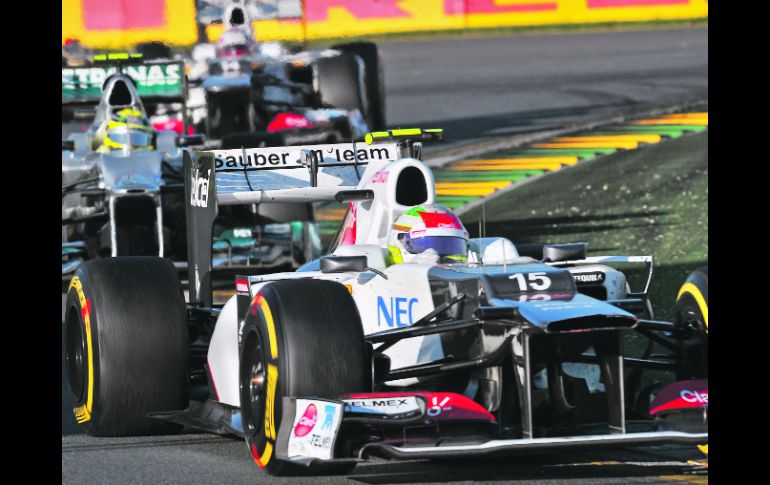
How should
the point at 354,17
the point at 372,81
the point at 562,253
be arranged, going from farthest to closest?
the point at 354,17 < the point at 372,81 < the point at 562,253

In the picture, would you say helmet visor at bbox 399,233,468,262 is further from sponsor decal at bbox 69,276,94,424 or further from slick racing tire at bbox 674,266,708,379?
sponsor decal at bbox 69,276,94,424

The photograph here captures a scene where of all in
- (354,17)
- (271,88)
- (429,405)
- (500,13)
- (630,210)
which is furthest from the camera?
(500,13)

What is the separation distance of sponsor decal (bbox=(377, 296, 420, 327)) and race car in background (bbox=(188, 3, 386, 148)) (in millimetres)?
13604

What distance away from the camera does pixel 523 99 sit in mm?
29438

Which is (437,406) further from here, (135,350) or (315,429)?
(135,350)

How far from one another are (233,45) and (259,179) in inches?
491

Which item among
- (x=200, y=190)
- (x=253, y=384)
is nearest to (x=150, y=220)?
(x=200, y=190)

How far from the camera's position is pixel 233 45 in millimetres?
23359

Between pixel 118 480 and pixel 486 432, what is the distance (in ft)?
6.24

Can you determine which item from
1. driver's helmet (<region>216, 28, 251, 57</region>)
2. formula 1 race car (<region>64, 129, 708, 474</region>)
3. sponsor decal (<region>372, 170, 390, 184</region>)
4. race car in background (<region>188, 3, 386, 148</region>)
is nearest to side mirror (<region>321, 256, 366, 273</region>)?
formula 1 race car (<region>64, 129, 708, 474</region>)

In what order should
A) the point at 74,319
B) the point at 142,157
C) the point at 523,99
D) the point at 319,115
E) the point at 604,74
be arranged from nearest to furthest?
the point at 74,319, the point at 142,157, the point at 319,115, the point at 523,99, the point at 604,74

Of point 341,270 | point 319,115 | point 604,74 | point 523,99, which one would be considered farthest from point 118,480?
point 604,74

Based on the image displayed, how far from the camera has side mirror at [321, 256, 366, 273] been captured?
8.83 meters
